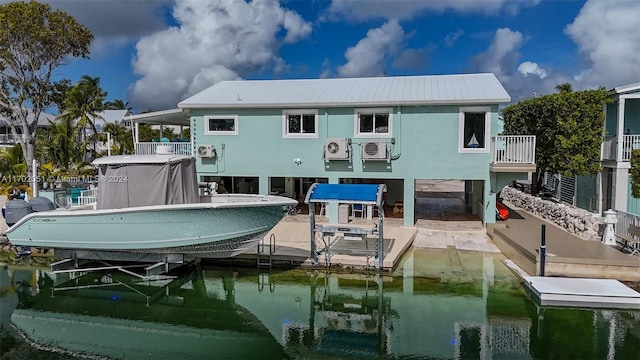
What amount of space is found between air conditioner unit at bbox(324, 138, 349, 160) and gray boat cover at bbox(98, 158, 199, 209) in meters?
6.42

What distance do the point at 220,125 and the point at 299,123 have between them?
3.31m

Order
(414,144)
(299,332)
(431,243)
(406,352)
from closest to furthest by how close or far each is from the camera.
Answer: (406,352) < (299,332) < (431,243) < (414,144)

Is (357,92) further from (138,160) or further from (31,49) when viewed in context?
(31,49)

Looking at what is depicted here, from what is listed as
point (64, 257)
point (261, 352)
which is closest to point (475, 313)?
point (261, 352)

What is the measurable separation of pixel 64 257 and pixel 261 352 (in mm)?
7261

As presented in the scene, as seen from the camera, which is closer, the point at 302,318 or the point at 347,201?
the point at 302,318

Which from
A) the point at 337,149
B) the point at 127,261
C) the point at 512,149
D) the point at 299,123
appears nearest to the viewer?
the point at 127,261

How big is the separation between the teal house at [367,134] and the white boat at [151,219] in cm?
596

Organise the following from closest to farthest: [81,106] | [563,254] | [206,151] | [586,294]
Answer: [586,294]
[563,254]
[206,151]
[81,106]

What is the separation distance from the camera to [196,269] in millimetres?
12781

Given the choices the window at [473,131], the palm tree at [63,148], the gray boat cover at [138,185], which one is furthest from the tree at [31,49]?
the window at [473,131]

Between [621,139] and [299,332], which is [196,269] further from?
[621,139]

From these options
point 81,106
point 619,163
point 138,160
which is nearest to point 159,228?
point 138,160

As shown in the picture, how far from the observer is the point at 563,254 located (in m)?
11.7
